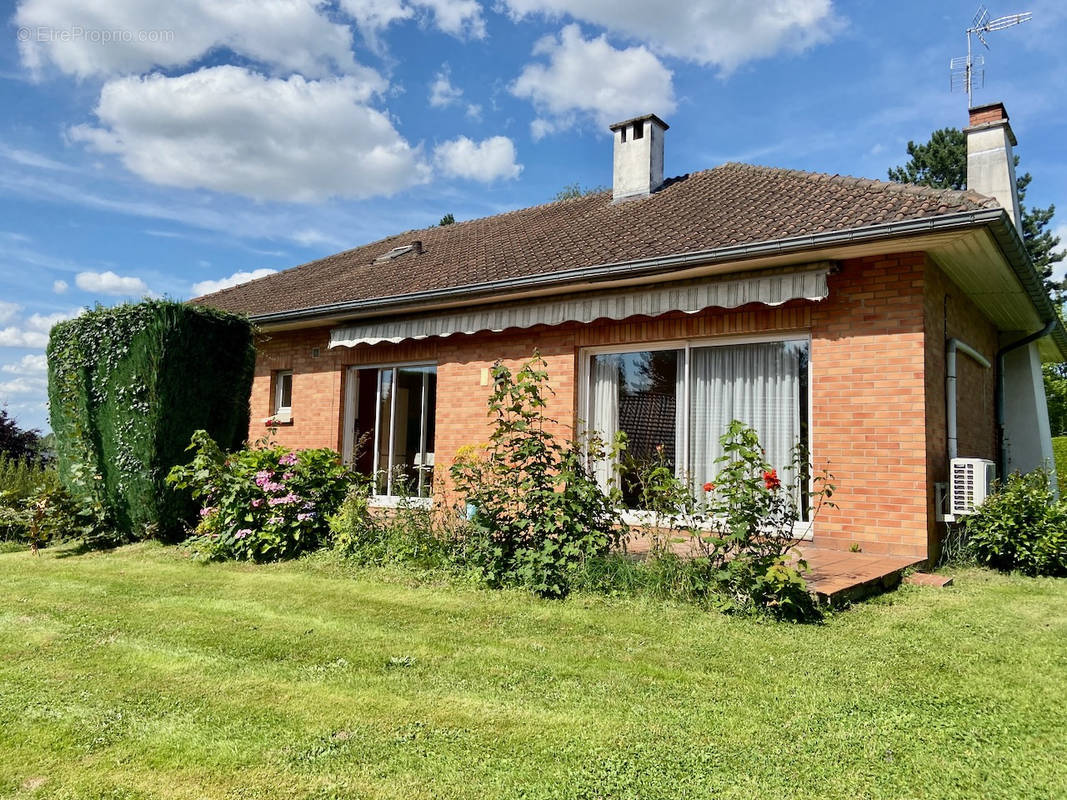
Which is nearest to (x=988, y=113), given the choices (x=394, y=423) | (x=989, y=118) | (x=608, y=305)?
(x=989, y=118)

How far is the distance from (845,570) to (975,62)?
9.81 m

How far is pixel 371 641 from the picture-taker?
4750mm

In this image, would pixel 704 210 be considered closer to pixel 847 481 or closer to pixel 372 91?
pixel 847 481

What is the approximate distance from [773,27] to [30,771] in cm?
1114

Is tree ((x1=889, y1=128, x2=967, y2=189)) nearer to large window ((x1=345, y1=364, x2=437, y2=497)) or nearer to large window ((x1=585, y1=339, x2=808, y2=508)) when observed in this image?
large window ((x1=585, y1=339, x2=808, y2=508))

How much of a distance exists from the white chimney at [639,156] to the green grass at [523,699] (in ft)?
30.9

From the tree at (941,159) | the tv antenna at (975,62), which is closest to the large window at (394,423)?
the tv antenna at (975,62)

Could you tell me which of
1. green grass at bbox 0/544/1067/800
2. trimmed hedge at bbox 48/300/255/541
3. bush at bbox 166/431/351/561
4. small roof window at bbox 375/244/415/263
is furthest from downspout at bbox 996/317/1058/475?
trimmed hedge at bbox 48/300/255/541

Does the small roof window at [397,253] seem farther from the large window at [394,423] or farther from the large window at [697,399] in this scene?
the large window at [697,399]

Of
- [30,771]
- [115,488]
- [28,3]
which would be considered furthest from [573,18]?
[30,771]

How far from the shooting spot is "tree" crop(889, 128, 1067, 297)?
39438 millimetres

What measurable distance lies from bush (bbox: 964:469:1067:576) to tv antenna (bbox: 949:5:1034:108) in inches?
279

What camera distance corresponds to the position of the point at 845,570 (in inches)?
245

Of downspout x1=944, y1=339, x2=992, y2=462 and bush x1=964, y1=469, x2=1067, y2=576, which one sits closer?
bush x1=964, y1=469, x2=1067, y2=576
